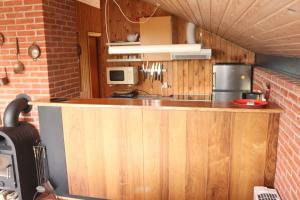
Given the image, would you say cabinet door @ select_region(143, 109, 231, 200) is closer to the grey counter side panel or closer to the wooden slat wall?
the grey counter side panel

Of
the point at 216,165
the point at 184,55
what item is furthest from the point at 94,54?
the point at 216,165

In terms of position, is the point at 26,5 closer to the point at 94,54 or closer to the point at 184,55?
the point at 184,55

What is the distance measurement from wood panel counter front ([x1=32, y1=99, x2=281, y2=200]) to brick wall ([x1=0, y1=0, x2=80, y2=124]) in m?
0.36

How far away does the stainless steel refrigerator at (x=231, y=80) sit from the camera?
4.11m

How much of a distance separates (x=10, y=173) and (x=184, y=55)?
297 centimetres

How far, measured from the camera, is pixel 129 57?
15.4 feet

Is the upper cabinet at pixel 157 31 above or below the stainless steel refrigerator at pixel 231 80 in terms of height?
above

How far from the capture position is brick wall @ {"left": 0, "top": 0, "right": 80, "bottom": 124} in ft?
9.12

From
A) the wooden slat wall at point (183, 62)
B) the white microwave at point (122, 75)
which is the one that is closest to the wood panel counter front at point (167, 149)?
the white microwave at point (122, 75)

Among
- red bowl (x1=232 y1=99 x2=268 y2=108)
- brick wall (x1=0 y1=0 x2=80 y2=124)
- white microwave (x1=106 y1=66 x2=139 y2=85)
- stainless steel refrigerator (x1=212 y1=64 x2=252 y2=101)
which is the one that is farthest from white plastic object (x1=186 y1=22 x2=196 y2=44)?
red bowl (x1=232 y1=99 x2=268 y2=108)

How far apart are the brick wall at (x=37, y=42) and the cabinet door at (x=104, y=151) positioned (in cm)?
57

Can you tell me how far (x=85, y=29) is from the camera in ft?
19.4

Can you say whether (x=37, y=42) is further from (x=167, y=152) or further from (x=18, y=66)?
(x=167, y=152)

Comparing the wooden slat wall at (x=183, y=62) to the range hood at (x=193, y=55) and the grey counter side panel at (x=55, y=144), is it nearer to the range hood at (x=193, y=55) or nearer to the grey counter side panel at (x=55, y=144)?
the range hood at (x=193, y=55)
